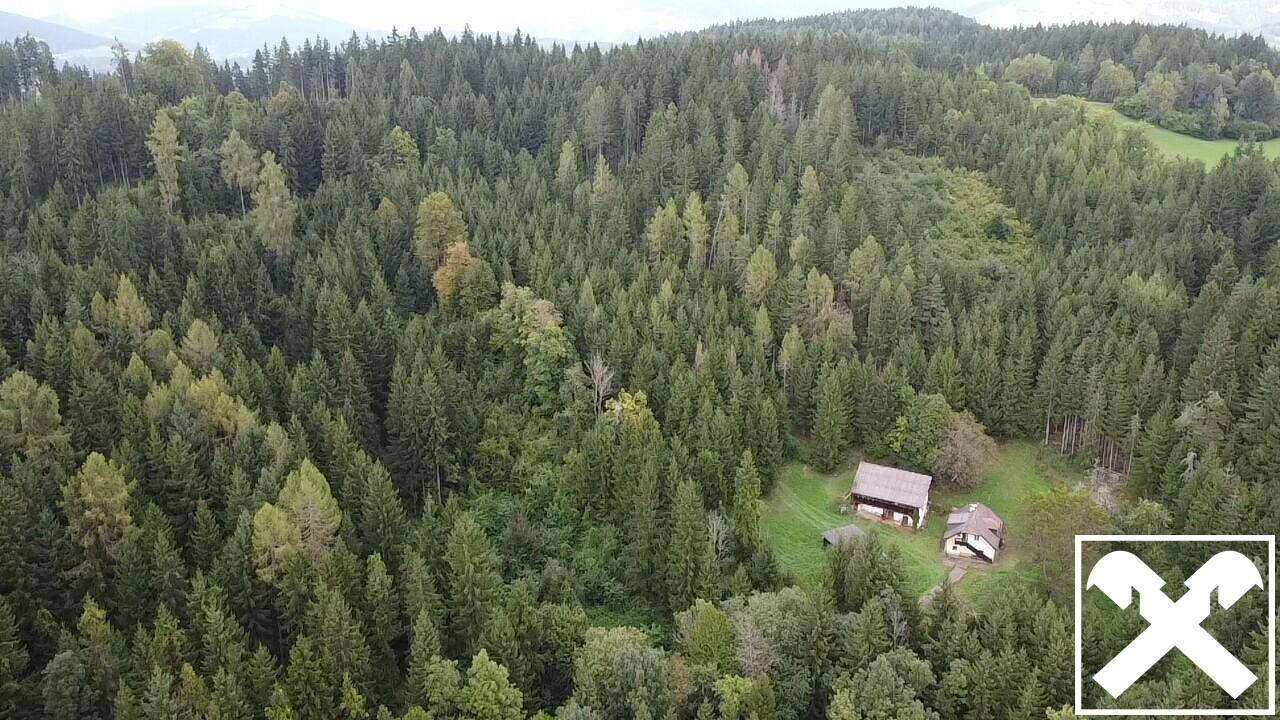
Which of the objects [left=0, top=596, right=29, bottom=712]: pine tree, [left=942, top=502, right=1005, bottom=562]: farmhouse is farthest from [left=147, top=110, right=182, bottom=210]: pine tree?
[left=942, top=502, right=1005, bottom=562]: farmhouse

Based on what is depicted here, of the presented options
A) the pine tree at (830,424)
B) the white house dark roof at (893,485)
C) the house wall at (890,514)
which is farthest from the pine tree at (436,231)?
the house wall at (890,514)

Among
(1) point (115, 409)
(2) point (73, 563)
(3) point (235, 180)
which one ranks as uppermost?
(3) point (235, 180)

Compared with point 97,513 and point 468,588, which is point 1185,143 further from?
point 97,513

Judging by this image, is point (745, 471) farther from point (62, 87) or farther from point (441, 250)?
point (62, 87)

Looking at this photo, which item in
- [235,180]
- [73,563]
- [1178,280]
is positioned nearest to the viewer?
[73,563]

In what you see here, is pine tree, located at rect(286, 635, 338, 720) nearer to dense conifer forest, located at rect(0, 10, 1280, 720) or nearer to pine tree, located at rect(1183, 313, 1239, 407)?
dense conifer forest, located at rect(0, 10, 1280, 720)

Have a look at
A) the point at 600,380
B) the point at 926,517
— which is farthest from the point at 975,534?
the point at 600,380

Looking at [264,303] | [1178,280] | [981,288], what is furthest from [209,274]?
[1178,280]
